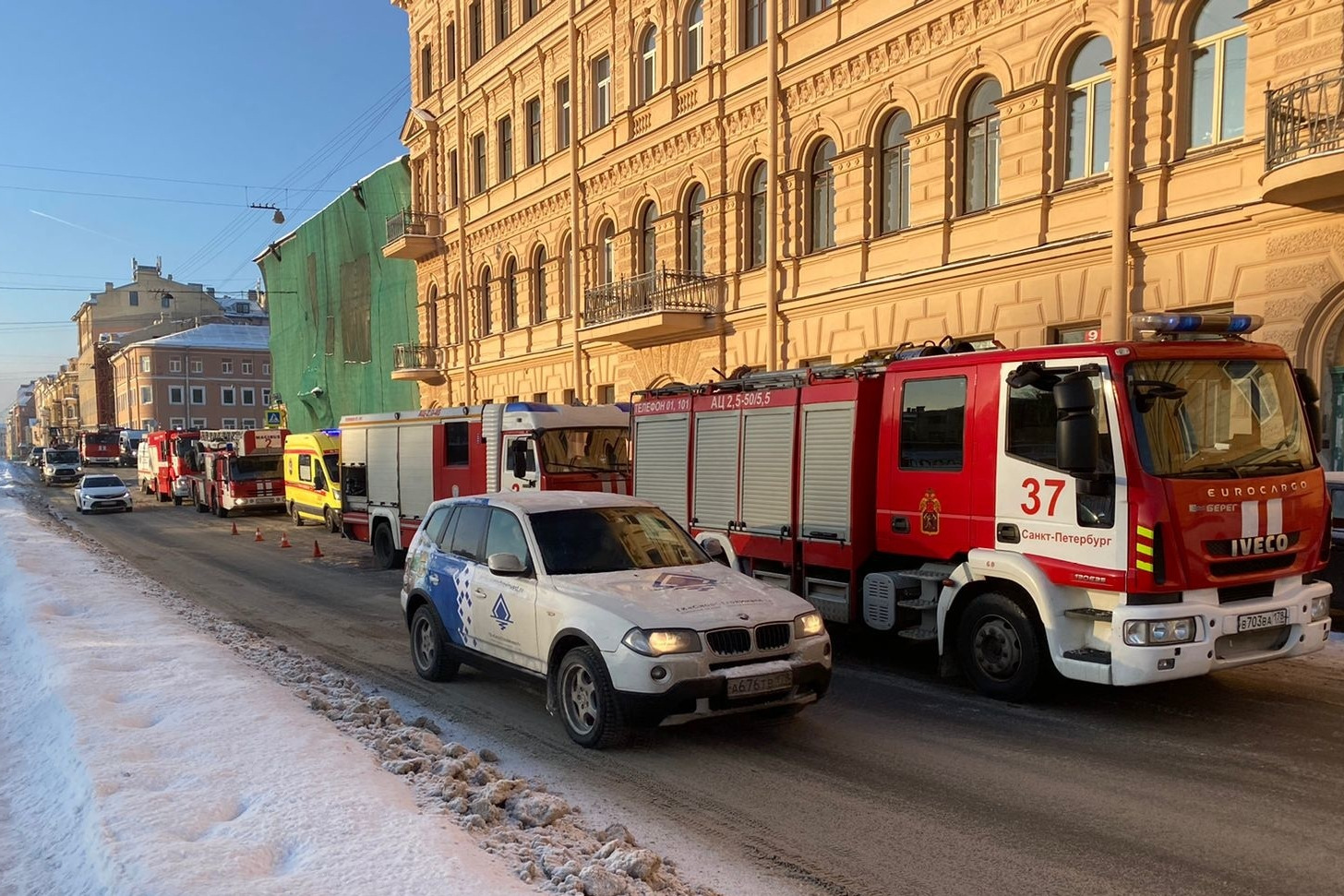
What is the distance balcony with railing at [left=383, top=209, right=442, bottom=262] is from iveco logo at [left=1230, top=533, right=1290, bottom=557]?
3342 centimetres

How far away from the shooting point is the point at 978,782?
5.73 m

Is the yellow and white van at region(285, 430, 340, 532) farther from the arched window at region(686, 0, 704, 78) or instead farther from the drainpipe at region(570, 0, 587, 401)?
the arched window at region(686, 0, 704, 78)

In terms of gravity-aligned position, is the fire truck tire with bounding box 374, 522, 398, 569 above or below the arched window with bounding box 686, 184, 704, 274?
below

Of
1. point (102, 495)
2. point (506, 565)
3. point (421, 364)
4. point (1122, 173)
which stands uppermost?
point (1122, 173)

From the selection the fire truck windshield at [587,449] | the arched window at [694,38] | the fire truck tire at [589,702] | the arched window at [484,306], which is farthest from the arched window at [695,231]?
the fire truck tire at [589,702]

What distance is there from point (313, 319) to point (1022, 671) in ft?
162

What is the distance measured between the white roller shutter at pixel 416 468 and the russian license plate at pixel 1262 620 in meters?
13.0

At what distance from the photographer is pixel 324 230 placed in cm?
4794

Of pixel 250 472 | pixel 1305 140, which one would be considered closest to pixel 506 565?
pixel 1305 140

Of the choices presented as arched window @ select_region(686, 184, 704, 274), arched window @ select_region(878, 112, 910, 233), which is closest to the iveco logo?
arched window @ select_region(878, 112, 910, 233)

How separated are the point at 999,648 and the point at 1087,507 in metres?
1.42

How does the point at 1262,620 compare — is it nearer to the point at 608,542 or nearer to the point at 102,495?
the point at 608,542

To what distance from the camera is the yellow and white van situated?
25156mm

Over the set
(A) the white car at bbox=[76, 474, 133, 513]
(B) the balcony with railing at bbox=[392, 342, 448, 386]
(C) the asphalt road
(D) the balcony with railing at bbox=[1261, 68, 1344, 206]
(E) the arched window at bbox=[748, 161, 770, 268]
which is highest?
(E) the arched window at bbox=[748, 161, 770, 268]
